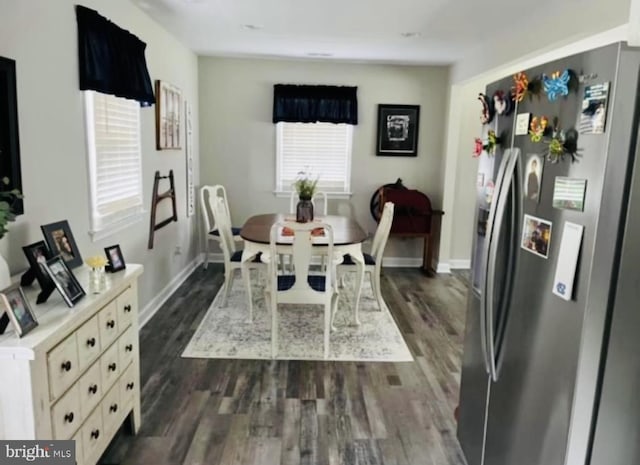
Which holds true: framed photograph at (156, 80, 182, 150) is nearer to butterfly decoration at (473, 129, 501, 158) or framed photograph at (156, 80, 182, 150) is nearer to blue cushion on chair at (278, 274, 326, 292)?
blue cushion on chair at (278, 274, 326, 292)

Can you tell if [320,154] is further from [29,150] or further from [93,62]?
[29,150]

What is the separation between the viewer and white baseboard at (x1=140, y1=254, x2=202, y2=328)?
12.8 feet

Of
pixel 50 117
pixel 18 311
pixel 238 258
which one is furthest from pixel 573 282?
pixel 238 258

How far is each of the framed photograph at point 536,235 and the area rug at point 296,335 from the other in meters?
1.99

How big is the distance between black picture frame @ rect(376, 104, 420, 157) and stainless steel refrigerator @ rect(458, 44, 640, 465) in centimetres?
402

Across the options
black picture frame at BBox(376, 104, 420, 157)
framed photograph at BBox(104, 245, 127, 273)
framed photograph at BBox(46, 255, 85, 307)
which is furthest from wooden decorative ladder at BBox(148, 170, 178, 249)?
black picture frame at BBox(376, 104, 420, 157)

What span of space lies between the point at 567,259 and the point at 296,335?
264 cm

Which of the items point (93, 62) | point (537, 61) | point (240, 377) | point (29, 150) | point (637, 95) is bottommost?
point (240, 377)

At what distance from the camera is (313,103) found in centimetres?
559

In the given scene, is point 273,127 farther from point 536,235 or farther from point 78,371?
point 536,235

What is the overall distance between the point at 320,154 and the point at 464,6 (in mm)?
2837

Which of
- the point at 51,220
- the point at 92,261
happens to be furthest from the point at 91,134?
the point at 92,261

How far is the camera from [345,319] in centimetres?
409

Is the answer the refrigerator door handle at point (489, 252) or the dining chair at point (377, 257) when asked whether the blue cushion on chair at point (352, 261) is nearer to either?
the dining chair at point (377, 257)
